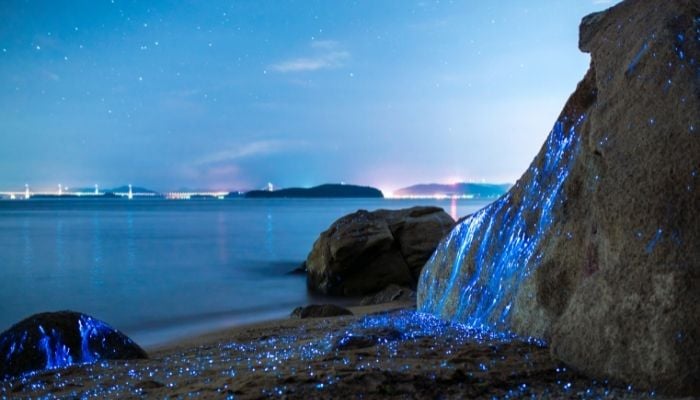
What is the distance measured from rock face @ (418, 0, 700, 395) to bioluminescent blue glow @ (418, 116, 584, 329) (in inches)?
1.0

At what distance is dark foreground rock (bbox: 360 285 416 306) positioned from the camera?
11016mm

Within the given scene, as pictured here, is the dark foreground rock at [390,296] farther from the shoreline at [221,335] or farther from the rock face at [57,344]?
the rock face at [57,344]

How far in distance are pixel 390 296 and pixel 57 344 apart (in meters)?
7.02

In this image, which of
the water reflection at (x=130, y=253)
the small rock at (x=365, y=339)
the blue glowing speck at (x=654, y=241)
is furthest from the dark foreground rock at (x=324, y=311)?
the water reflection at (x=130, y=253)

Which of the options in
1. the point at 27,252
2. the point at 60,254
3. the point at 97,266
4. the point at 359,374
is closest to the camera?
the point at 359,374

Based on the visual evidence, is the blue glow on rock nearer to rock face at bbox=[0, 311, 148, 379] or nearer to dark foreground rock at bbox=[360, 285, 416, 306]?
rock face at bbox=[0, 311, 148, 379]

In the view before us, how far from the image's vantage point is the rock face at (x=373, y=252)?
12734mm

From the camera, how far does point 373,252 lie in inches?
507

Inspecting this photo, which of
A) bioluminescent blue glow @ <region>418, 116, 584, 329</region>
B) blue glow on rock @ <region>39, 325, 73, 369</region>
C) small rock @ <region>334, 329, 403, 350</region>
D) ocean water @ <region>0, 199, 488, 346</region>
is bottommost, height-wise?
ocean water @ <region>0, 199, 488, 346</region>

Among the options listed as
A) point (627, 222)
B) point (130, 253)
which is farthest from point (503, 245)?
point (130, 253)

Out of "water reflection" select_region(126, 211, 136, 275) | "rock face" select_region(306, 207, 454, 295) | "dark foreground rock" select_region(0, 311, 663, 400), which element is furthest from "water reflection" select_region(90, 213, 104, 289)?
"dark foreground rock" select_region(0, 311, 663, 400)

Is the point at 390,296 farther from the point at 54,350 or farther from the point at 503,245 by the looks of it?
the point at 54,350

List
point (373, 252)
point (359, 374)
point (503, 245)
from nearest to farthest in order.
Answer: point (359, 374) → point (503, 245) → point (373, 252)

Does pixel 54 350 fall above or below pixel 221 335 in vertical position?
above
